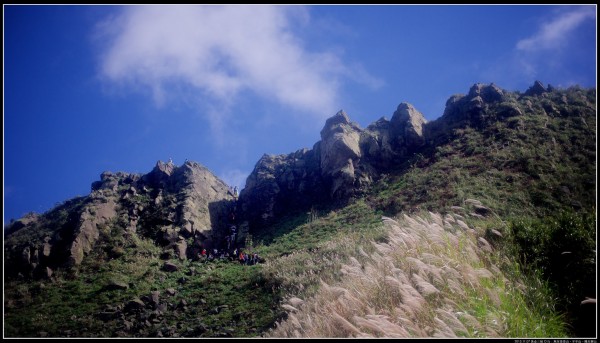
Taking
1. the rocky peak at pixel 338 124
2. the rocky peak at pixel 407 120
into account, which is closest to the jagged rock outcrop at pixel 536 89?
the rocky peak at pixel 407 120

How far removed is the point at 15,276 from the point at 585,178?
39671mm

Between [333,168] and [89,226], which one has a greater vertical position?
[333,168]

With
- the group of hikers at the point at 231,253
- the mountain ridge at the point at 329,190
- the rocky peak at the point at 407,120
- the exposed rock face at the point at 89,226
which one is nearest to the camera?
the mountain ridge at the point at 329,190

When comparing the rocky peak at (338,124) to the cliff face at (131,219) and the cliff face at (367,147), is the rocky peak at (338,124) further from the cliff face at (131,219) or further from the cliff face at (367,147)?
the cliff face at (131,219)

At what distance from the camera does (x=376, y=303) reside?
4.55 metres

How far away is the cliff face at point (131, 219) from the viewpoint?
20391 millimetres

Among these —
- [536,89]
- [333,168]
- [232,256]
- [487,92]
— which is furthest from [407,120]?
[232,256]

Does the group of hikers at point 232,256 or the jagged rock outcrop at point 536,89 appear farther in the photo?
the jagged rock outcrop at point 536,89

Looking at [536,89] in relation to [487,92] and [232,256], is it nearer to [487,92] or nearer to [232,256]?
[487,92]

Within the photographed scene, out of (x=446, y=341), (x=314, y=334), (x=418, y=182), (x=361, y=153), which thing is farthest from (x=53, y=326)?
(x=361, y=153)

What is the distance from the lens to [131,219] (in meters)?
26.8

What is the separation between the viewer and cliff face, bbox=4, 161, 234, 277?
66.9ft

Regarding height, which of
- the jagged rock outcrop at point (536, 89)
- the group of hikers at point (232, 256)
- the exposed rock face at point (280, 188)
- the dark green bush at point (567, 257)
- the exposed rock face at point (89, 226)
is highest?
the jagged rock outcrop at point (536, 89)

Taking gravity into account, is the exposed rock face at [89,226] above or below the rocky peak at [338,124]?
below
